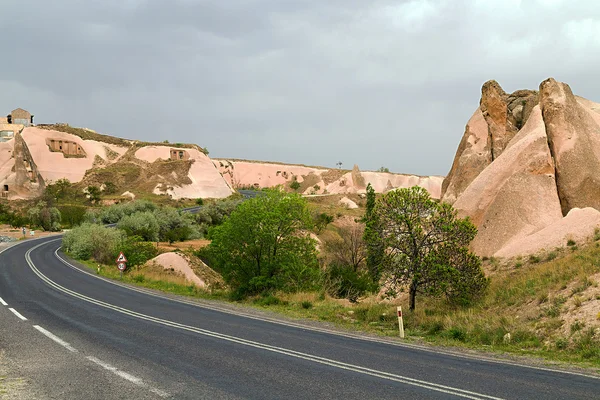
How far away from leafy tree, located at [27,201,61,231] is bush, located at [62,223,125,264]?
102 ft

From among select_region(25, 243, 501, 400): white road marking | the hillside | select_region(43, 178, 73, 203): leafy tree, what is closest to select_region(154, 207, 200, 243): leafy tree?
the hillside

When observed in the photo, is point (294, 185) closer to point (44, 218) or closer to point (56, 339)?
point (44, 218)

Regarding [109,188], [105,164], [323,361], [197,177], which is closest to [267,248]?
[323,361]

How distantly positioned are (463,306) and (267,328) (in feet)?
23.4

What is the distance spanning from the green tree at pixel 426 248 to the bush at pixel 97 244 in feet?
126

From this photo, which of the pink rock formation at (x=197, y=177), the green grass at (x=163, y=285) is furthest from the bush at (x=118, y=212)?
the green grass at (x=163, y=285)

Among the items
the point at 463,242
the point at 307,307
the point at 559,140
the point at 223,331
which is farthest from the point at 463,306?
the point at 559,140

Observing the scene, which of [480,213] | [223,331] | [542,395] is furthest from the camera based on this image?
[480,213]

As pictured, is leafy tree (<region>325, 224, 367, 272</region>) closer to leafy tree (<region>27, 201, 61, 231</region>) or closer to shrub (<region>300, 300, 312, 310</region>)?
shrub (<region>300, 300, 312, 310</region>)

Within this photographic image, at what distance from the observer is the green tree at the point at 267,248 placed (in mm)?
24516

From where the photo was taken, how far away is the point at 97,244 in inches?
2028

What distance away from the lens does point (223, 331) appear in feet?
45.8

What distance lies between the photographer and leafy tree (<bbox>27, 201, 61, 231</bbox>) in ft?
267

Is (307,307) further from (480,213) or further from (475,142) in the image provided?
(475,142)
